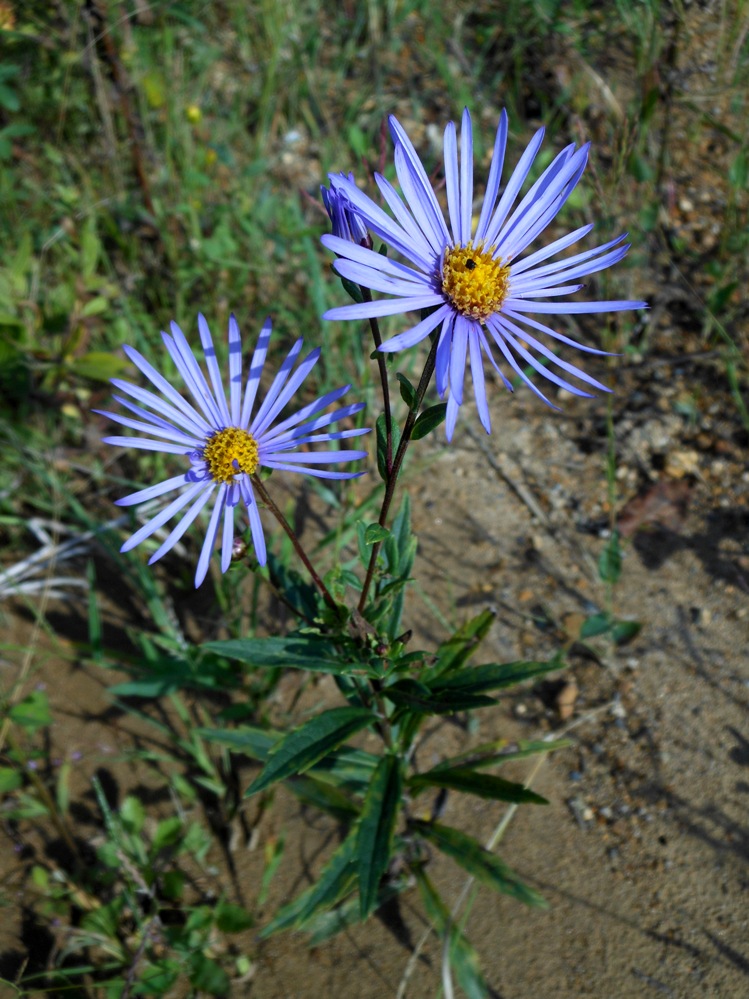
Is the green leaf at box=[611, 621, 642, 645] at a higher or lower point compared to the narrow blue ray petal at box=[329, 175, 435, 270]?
lower

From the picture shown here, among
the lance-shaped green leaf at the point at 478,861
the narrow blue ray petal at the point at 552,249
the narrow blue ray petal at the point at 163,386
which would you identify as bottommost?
the lance-shaped green leaf at the point at 478,861

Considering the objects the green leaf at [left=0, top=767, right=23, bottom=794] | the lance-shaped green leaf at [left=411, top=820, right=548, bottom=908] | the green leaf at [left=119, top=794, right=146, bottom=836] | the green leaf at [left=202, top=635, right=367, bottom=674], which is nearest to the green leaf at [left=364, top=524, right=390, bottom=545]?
the green leaf at [left=202, top=635, right=367, bottom=674]

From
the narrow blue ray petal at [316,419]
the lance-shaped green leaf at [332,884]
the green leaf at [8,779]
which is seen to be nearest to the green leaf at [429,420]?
the narrow blue ray petal at [316,419]

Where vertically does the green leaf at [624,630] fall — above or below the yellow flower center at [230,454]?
below

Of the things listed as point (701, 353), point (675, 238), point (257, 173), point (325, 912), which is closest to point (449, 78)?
point (257, 173)

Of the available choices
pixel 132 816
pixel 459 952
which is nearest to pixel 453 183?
pixel 459 952

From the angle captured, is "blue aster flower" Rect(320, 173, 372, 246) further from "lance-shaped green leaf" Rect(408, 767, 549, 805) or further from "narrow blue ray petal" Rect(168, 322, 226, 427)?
"lance-shaped green leaf" Rect(408, 767, 549, 805)

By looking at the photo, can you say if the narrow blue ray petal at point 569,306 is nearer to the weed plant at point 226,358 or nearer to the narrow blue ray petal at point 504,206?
the narrow blue ray petal at point 504,206
